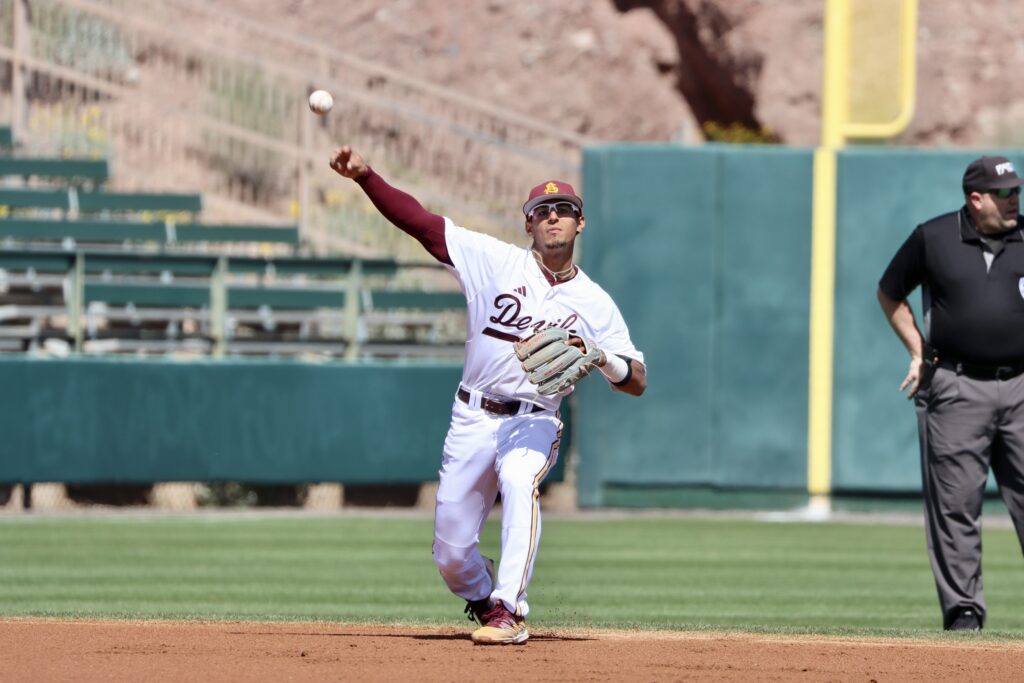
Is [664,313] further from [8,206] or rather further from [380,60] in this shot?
[380,60]

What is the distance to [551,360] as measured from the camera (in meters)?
6.61

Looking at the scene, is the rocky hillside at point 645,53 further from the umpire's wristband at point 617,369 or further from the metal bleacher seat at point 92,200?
the umpire's wristband at point 617,369

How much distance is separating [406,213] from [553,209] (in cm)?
57

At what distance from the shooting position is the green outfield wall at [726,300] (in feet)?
50.4

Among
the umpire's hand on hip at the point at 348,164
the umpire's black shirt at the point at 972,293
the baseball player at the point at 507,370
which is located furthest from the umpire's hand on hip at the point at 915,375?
the umpire's hand on hip at the point at 348,164

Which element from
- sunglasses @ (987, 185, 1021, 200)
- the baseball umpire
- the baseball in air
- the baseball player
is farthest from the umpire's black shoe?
the baseball in air

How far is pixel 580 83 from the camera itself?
92.6 feet

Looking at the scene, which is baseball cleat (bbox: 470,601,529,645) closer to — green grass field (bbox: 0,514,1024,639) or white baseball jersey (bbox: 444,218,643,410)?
white baseball jersey (bbox: 444,218,643,410)

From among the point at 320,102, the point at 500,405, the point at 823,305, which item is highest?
the point at 320,102

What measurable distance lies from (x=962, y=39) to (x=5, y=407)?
687 inches

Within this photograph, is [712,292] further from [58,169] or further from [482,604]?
[482,604]

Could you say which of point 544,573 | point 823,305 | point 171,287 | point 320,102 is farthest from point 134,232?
point 320,102

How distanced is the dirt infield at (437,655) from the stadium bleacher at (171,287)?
316 inches

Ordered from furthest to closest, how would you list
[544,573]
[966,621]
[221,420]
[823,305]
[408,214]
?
Answer: 1. [823,305]
2. [221,420]
3. [544,573]
4. [966,621]
5. [408,214]
